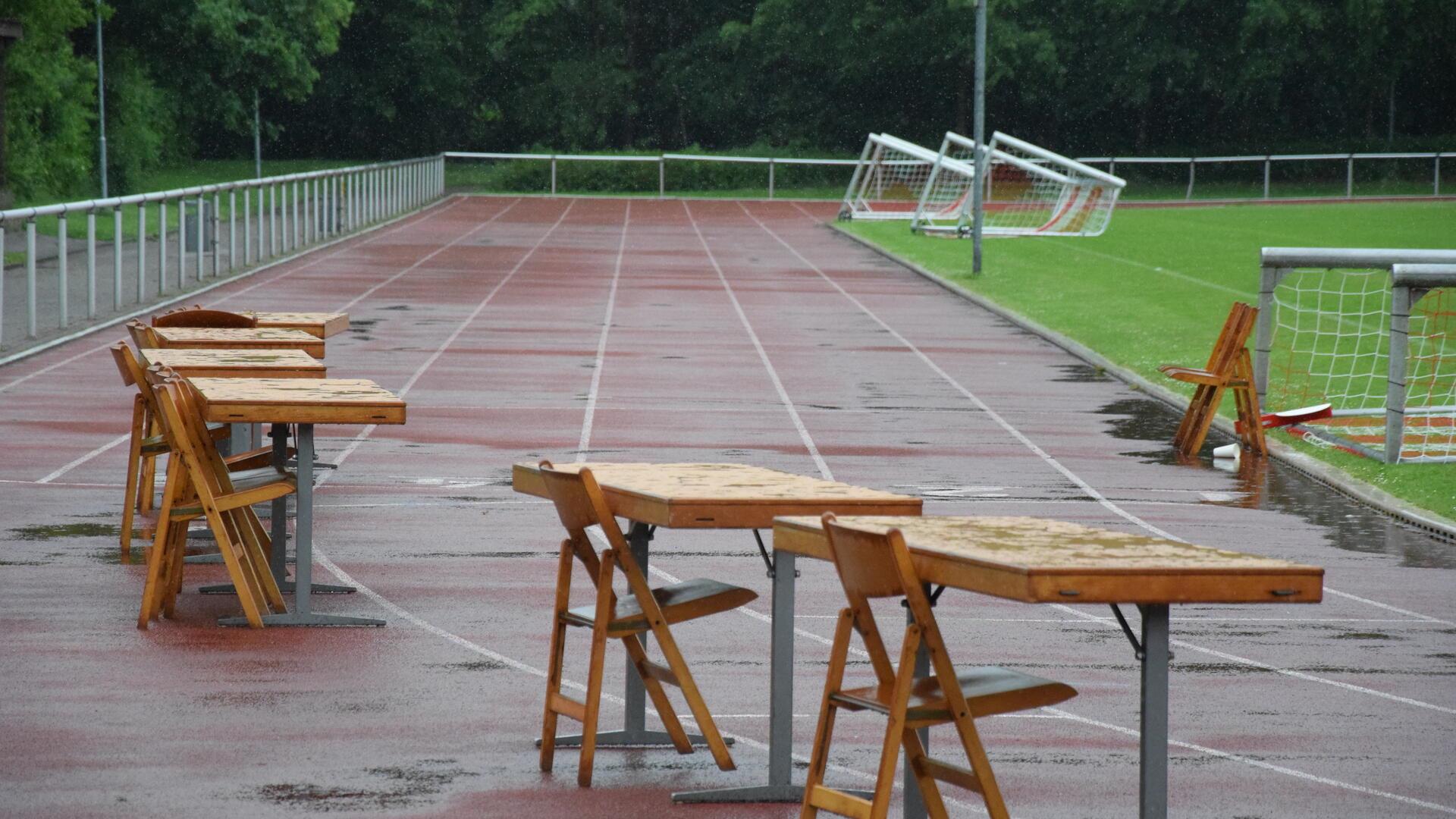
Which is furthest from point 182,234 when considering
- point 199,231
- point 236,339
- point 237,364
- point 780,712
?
point 780,712

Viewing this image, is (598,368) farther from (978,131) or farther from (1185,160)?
(1185,160)

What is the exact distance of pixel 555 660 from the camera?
6633mm

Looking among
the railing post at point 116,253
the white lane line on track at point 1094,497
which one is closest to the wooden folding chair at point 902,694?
the white lane line on track at point 1094,497

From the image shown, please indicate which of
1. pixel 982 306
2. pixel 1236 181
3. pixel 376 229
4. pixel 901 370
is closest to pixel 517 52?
pixel 1236 181

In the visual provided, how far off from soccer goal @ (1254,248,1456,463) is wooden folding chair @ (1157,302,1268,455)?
708 millimetres

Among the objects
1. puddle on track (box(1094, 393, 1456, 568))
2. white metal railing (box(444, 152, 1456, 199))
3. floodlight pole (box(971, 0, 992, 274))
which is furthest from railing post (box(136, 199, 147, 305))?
white metal railing (box(444, 152, 1456, 199))

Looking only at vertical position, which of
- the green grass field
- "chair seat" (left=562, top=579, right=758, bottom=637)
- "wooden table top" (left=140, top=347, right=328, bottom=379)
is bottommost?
the green grass field

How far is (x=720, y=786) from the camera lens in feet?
20.6

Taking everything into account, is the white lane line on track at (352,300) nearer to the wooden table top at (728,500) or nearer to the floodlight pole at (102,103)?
the wooden table top at (728,500)

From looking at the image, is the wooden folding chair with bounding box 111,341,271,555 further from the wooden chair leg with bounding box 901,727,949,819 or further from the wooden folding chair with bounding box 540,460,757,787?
the wooden chair leg with bounding box 901,727,949,819

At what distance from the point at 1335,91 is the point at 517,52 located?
29.0 meters

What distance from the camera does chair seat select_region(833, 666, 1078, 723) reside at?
515 cm

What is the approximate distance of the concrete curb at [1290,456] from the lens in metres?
12.2

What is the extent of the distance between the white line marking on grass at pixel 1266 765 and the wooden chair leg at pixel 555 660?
6.13 feet
